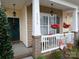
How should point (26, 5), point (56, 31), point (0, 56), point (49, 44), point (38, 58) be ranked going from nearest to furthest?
point (0, 56), point (38, 58), point (49, 44), point (26, 5), point (56, 31)

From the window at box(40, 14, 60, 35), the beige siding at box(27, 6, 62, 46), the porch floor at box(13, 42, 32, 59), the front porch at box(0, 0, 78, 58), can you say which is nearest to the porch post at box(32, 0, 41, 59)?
the front porch at box(0, 0, 78, 58)

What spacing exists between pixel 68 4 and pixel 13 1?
4.05 m

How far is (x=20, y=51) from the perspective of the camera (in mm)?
8445

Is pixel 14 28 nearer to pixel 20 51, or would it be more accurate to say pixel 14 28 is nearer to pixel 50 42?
pixel 20 51

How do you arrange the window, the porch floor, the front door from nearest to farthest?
the porch floor
the front door
the window

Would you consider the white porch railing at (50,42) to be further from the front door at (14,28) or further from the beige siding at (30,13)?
the front door at (14,28)

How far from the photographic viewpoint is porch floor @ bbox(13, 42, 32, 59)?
7.56 meters

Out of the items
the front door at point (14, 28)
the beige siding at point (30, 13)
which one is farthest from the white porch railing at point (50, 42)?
the front door at point (14, 28)

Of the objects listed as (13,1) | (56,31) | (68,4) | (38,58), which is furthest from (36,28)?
(56,31)

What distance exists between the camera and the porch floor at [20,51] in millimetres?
7562

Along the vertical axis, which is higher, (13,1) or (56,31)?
(13,1)

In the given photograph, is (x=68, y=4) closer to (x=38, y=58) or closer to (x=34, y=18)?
(x=34, y=18)

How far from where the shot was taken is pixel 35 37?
23.4 feet

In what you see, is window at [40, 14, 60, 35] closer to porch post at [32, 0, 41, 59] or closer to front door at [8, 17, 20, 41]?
front door at [8, 17, 20, 41]
